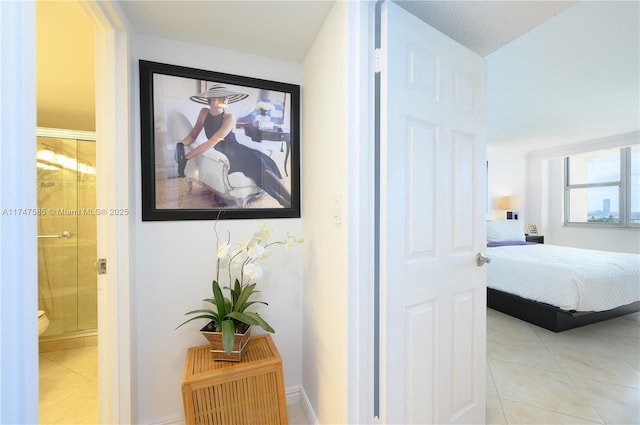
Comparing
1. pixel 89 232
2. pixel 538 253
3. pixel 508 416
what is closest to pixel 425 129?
pixel 508 416

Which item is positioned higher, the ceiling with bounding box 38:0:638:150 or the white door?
the ceiling with bounding box 38:0:638:150

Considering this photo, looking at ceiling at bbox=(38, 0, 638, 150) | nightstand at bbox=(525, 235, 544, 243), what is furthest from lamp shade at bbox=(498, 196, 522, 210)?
ceiling at bbox=(38, 0, 638, 150)

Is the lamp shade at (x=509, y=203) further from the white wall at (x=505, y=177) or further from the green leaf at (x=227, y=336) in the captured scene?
the green leaf at (x=227, y=336)

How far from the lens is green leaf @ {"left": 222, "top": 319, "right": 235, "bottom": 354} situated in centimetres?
115

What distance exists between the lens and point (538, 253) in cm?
321

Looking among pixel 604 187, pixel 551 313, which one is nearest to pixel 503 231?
pixel 551 313

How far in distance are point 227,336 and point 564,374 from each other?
2.37 m

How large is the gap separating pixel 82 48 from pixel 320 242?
1681mm

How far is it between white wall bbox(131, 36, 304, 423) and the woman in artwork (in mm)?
166

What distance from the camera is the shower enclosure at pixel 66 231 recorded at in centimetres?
220

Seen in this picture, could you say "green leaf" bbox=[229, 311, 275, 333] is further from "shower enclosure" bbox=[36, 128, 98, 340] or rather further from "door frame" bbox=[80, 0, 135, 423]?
"shower enclosure" bbox=[36, 128, 98, 340]

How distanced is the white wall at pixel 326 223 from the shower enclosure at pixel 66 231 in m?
2.10

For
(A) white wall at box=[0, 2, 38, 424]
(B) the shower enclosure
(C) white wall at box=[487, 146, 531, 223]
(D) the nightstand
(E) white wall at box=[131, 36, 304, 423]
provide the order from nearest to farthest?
(A) white wall at box=[0, 2, 38, 424] → (E) white wall at box=[131, 36, 304, 423] → (B) the shower enclosure → (D) the nightstand → (C) white wall at box=[487, 146, 531, 223]

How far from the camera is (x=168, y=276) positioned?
1383 mm
